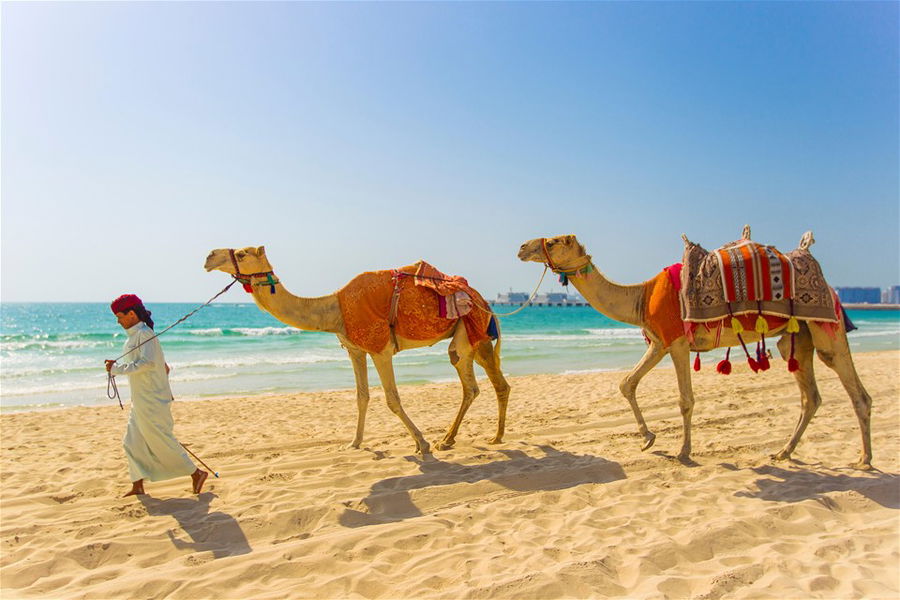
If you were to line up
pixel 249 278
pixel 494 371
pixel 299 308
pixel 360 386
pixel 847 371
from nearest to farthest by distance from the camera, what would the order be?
1. pixel 847 371
2. pixel 249 278
3. pixel 299 308
4. pixel 360 386
5. pixel 494 371

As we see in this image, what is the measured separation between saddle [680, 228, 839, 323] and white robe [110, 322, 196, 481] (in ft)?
17.1

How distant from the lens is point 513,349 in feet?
89.9

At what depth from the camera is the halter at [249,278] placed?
591 centimetres

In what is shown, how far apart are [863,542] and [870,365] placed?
15.9m

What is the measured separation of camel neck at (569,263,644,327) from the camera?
6.41 metres

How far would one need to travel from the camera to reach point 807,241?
19.3 feet

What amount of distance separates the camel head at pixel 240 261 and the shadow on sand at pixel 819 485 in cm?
520

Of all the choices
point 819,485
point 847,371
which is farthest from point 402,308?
point 847,371

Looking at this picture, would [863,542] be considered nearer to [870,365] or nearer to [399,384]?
[399,384]

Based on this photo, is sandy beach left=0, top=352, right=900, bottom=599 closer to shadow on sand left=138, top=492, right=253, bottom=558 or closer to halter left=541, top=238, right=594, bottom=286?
shadow on sand left=138, top=492, right=253, bottom=558

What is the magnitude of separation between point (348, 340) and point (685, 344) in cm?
387

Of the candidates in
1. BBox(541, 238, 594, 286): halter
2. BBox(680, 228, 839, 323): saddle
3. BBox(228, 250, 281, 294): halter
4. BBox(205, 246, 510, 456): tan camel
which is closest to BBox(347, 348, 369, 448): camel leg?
BBox(205, 246, 510, 456): tan camel

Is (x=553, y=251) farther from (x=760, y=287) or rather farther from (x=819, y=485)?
(x=819, y=485)

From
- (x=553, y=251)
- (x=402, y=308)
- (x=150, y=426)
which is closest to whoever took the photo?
(x=150, y=426)
